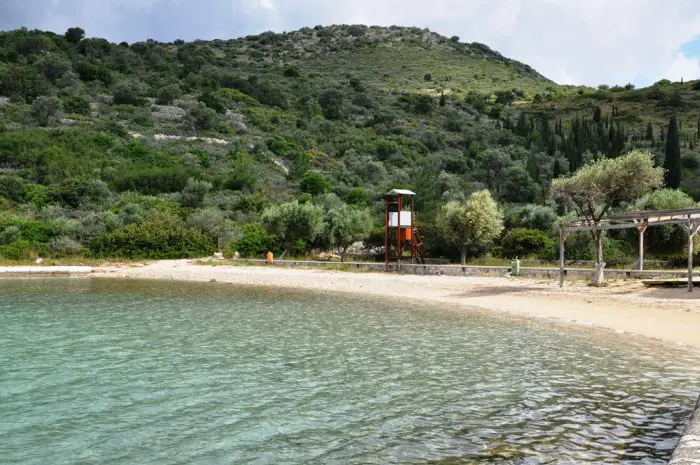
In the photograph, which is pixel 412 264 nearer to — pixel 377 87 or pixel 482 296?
pixel 482 296

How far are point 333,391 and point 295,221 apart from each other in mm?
28403

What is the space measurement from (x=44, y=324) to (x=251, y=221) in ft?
102

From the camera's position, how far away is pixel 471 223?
3262 cm

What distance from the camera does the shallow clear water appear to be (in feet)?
24.4

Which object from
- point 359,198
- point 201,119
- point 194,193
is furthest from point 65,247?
point 201,119

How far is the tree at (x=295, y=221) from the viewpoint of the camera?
124ft

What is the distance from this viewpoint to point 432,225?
36.7 metres

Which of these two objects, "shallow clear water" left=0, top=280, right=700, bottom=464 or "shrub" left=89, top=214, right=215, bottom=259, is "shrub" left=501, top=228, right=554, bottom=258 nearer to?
"shallow clear water" left=0, top=280, right=700, bottom=464

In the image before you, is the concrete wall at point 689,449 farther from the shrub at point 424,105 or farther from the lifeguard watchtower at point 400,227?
the shrub at point 424,105

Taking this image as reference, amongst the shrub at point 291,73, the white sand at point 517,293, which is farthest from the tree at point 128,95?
the white sand at point 517,293

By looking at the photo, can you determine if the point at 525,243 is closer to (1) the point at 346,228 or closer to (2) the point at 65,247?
(1) the point at 346,228

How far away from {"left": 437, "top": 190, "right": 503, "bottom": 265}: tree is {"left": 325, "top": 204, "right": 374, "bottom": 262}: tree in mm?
5385

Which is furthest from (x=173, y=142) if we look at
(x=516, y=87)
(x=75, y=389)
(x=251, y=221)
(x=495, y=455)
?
(x=516, y=87)

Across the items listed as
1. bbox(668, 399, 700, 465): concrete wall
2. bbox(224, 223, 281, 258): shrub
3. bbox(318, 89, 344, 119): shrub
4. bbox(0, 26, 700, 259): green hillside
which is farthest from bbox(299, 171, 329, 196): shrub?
bbox(668, 399, 700, 465): concrete wall
